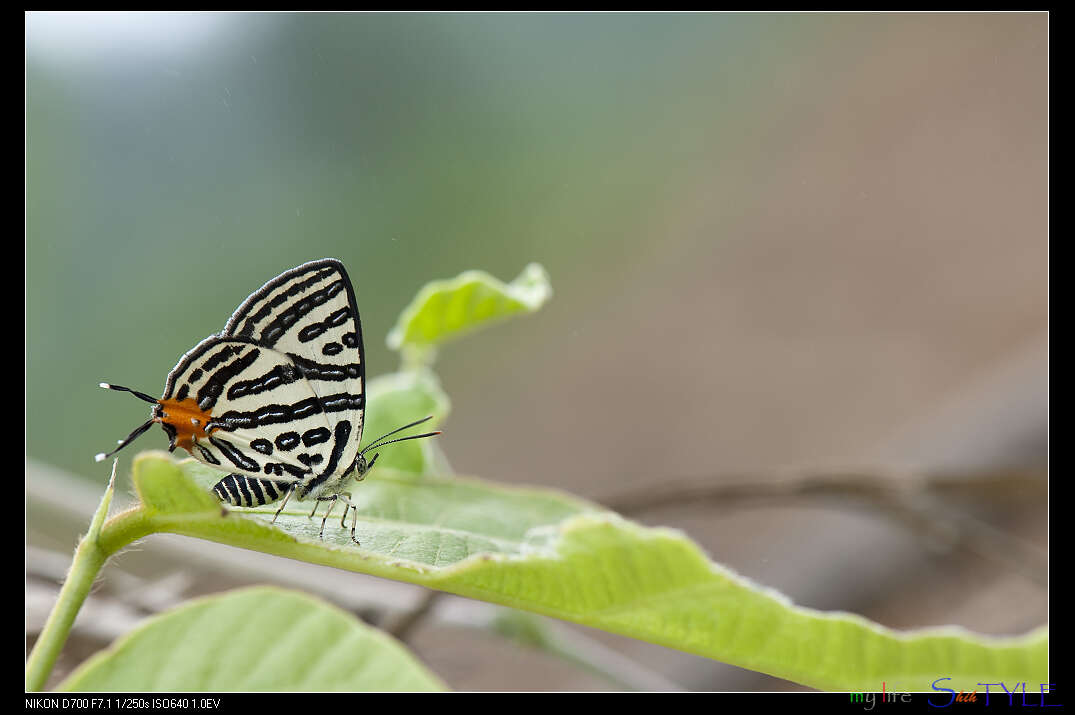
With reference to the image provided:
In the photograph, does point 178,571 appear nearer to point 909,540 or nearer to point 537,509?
point 537,509

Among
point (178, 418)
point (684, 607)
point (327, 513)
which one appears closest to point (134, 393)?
point (178, 418)

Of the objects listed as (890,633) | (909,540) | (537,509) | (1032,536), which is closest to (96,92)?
(537,509)

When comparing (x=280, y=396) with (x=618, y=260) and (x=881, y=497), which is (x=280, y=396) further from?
(x=618, y=260)

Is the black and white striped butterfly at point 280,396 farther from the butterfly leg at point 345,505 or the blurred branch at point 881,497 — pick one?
the blurred branch at point 881,497

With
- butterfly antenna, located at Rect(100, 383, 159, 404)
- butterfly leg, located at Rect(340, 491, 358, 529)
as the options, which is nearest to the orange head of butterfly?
butterfly antenna, located at Rect(100, 383, 159, 404)

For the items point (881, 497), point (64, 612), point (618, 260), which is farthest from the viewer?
point (618, 260)

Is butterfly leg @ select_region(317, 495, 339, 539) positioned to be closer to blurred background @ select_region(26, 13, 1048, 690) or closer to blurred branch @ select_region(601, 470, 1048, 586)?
blurred background @ select_region(26, 13, 1048, 690)
